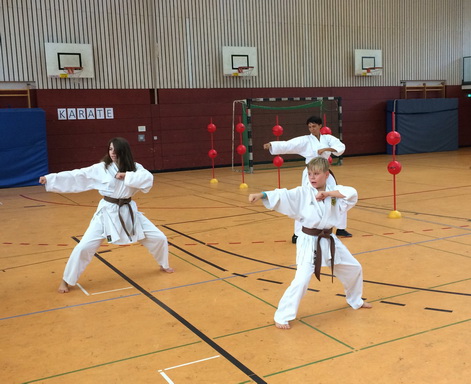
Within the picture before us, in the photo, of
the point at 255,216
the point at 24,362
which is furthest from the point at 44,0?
the point at 24,362

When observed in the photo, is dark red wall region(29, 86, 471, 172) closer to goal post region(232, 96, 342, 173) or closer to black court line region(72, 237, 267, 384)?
goal post region(232, 96, 342, 173)

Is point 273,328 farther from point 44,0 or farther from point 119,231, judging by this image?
point 44,0

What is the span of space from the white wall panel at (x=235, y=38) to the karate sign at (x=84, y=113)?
72cm

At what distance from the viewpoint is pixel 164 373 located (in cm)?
339

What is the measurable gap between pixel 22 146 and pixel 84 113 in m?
2.52

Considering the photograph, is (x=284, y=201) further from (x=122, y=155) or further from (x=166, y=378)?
(x=122, y=155)

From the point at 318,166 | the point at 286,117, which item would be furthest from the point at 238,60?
the point at 318,166

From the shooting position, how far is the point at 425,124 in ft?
68.2

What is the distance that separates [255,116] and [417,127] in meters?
6.89

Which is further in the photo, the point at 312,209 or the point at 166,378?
the point at 312,209

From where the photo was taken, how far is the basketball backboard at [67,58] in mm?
15211

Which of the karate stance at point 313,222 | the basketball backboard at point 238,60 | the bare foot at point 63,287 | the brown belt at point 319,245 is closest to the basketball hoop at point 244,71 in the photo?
the basketball backboard at point 238,60

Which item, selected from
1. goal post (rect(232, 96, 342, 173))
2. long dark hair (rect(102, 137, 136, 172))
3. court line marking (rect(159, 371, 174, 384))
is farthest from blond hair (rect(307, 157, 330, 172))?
goal post (rect(232, 96, 342, 173))

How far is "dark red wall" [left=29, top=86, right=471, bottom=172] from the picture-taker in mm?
16047
